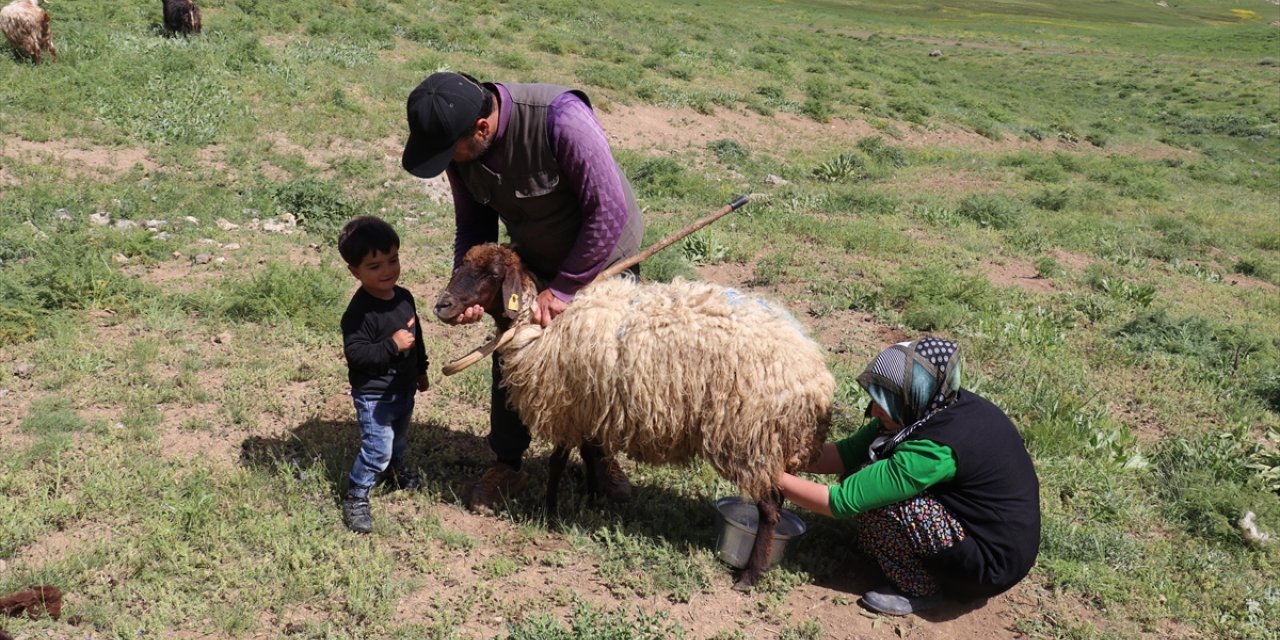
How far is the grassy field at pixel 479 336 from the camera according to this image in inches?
159

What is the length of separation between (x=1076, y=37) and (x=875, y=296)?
5149cm

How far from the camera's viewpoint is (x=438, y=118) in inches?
135

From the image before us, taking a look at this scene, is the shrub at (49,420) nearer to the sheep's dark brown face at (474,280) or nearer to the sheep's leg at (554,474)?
the sheep's dark brown face at (474,280)

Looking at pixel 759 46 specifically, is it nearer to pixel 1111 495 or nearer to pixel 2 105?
pixel 2 105

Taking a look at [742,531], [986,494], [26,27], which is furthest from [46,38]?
[986,494]

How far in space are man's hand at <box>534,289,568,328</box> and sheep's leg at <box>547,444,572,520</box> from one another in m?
0.80

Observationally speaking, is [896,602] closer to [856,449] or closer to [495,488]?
[856,449]

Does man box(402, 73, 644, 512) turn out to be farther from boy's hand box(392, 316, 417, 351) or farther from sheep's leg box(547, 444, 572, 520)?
sheep's leg box(547, 444, 572, 520)

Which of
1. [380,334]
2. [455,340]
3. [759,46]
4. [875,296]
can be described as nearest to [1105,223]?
[875,296]

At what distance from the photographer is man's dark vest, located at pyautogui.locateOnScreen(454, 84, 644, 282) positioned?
3717mm

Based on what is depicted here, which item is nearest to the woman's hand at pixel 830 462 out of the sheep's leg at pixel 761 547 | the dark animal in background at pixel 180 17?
the sheep's leg at pixel 761 547

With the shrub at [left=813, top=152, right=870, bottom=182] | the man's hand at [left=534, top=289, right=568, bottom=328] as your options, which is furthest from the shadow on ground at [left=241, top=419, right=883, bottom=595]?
the shrub at [left=813, top=152, right=870, bottom=182]

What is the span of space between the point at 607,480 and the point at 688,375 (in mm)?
1172

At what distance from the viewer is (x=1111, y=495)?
505 centimetres
